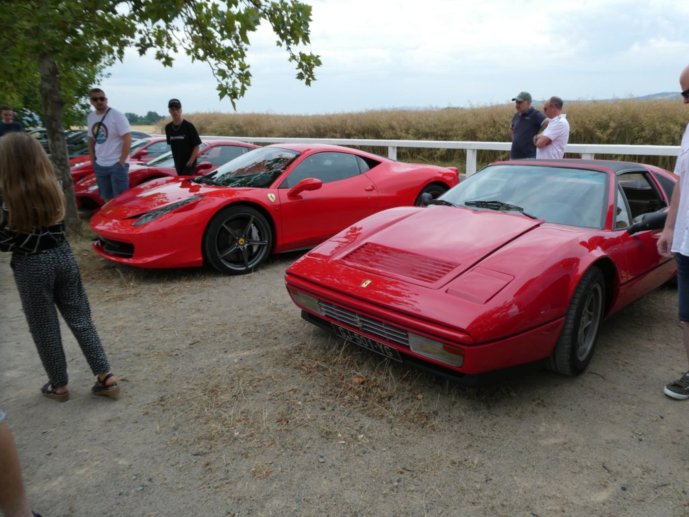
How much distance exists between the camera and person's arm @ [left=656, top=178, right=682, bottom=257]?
2.74m

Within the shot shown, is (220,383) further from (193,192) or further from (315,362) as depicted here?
(193,192)

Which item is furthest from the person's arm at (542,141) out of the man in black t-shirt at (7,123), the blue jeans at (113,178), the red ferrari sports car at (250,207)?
the man in black t-shirt at (7,123)

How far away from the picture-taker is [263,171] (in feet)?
18.4

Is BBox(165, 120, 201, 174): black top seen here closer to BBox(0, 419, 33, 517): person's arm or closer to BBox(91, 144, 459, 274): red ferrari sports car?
BBox(91, 144, 459, 274): red ferrari sports car

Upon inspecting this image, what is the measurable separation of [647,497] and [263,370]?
6.63 ft

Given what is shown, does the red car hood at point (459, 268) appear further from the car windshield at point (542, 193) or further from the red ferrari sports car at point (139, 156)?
the red ferrari sports car at point (139, 156)

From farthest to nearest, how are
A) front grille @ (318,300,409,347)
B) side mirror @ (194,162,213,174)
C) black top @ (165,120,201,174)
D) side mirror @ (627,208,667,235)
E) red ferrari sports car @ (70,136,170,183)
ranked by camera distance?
1. red ferrari sports car @ (70,136,170,183)
2. side mirror @ (194,162,213,174)
3. black top @ (165,120,201,174)
4. side mirror @ (627,208,667,235)
5. front grille @ (318,300,409,347)

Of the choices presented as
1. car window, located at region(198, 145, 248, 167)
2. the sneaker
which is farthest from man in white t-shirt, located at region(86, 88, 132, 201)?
the sneaker

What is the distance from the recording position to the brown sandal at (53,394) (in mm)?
2918

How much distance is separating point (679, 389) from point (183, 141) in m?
6.21

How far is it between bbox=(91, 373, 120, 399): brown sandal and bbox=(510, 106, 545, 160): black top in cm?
575

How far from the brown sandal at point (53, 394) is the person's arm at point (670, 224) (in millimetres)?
3318

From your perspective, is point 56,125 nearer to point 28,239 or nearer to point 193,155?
point 193,155

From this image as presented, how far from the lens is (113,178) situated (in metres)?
6.86
